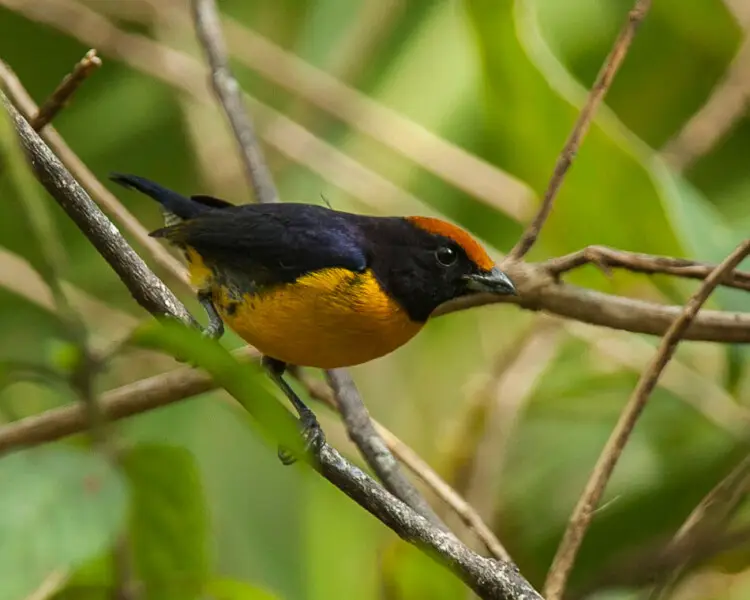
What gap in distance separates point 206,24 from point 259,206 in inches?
28.6

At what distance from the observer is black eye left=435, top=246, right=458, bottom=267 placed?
185cm

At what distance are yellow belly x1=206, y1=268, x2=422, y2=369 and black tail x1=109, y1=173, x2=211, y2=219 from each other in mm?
326

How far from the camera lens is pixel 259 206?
184 centimetres

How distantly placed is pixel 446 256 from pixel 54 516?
1.32m

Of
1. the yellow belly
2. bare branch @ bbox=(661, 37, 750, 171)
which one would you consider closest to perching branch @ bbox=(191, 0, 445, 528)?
the yellow belly

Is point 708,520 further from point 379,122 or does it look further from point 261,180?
point 379,122

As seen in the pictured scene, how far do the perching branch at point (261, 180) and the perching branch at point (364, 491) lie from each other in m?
0.46

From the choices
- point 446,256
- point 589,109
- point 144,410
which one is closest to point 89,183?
point 144,410

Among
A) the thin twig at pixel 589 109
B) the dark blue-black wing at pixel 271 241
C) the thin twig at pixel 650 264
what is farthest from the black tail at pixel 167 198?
the thin twig at pixel 650 264

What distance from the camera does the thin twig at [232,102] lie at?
2221 millimetres

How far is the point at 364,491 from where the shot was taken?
117 cm

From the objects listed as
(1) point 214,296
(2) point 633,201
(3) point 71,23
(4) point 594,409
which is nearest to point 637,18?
(2) point 633,201

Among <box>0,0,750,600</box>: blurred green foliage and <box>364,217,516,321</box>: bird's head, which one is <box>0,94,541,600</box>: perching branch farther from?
<box>364,217,516,321</box>: bird's head

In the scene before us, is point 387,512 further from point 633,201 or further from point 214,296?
point 633,201
